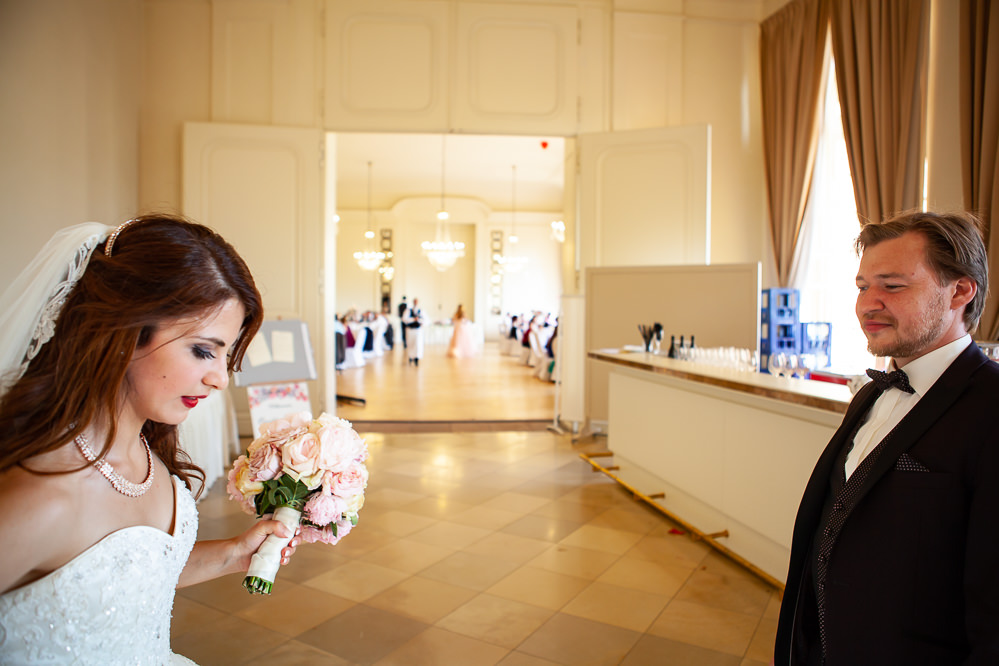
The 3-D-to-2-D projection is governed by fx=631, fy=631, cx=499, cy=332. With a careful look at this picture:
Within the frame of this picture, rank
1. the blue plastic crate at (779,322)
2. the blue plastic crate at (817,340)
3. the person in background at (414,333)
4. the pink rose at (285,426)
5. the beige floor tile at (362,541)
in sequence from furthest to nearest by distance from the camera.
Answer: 1. the person in background at (414,333)
2. the blue plastic crate at (779,322)
3. the blue plastic crate at (817,340)
4. the beige floor tile at (362,541)
5. the pink rose at (285,426)

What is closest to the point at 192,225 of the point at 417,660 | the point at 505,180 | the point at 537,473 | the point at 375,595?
the point at 417,660

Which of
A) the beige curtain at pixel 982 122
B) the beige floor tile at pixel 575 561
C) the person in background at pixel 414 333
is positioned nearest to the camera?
the beige floor tile at pixel 575 561

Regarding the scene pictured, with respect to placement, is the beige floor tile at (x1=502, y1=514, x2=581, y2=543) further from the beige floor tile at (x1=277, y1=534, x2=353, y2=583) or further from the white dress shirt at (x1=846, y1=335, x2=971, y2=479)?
the white dress shirt at (x1=846, y1=335, x2=971, y2=479)

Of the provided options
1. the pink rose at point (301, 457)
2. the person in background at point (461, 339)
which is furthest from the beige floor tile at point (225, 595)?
the person in background at point (461, 339)

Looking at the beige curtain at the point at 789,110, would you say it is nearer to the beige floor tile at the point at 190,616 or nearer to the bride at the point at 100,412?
the beige floor tile at the point at 190,616

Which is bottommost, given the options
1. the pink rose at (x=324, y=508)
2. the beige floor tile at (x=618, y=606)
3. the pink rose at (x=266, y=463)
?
the beige floor tile at (x=618, y=606)

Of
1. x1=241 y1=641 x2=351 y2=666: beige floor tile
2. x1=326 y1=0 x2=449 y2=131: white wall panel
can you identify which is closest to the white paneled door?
x1=326 y1=0 x2=449 y2=131: white wall panel

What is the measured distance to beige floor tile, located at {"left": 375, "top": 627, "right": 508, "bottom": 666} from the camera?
8.66ft

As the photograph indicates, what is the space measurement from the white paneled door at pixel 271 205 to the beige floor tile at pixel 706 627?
525 cm

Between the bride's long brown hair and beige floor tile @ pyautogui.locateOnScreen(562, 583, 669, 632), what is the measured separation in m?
2.47

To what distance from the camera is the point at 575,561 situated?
146 inches

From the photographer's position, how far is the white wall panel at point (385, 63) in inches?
285

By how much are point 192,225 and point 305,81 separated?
6.68 meters

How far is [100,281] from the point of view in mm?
1209
